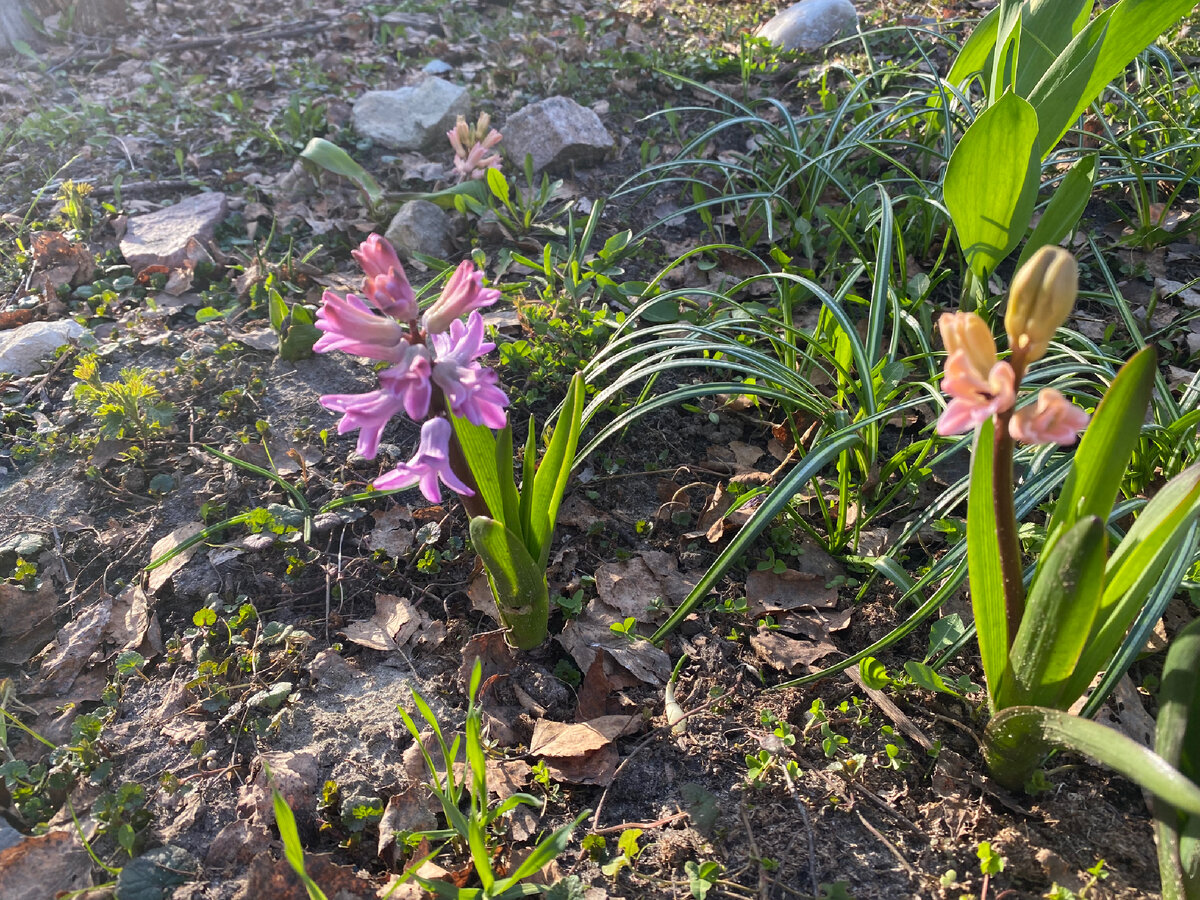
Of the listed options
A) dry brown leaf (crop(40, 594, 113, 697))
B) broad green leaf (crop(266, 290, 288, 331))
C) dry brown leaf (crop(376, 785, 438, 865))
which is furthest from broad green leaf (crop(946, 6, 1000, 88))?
dry brown leaf (crop(40, 594, 113, 697))

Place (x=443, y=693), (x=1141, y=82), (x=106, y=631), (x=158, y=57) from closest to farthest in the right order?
(x=443, y=693), (x=106, y=631), (x=1141, y=82), (x=158, y=57)

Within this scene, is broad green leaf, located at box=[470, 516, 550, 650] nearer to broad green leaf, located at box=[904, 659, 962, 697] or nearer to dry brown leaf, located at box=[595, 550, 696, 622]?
dry brown leaf, located at box=[595, 550, 696, 622]

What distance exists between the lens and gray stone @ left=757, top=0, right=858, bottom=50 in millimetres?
3785

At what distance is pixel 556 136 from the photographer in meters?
3.19

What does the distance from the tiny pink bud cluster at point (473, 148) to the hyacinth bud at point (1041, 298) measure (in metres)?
2.38

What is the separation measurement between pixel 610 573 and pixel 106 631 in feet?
3.79

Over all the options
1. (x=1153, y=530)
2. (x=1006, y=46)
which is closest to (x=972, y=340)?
(x=1153, y=530)

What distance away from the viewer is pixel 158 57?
4234mm

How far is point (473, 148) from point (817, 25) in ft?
6.61

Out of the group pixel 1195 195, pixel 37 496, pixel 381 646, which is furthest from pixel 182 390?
pixel 1195 195

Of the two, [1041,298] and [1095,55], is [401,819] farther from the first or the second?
[1095,55]

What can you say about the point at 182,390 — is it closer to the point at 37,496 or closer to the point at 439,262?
the point at 37,496

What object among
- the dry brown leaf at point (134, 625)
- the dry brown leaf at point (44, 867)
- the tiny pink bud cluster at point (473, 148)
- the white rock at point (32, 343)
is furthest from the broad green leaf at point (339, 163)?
the dry brown leaf at point (44, 867)

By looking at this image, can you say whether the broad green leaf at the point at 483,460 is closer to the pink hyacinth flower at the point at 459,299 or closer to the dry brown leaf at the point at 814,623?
the pink hyacinth flower at the point at 459,299
